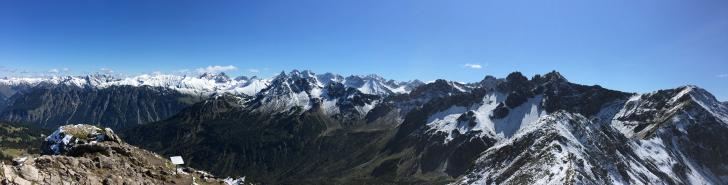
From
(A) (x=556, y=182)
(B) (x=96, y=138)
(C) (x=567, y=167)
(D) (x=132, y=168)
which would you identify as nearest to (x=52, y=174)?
(D) (x=132, y=168)

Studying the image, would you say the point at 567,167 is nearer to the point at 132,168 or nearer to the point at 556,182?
the point at 556,182

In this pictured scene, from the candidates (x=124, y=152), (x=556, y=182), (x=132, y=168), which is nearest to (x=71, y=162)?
(x=132, y=168)

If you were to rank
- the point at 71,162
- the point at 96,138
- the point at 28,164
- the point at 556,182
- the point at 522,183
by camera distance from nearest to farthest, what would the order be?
the point at 28,164 < the point at 71,162 < the point at 96,138 < the point at 556,182 < the point at 522,183

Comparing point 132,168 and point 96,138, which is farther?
point 96,138

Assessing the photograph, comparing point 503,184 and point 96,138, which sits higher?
point 96,138

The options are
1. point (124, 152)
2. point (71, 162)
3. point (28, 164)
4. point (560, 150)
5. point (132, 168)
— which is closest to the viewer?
point (28, 164)

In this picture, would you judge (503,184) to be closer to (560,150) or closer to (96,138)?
(560,150)
